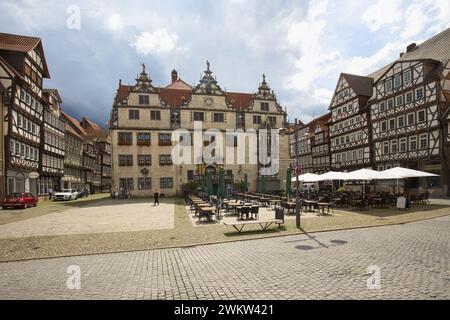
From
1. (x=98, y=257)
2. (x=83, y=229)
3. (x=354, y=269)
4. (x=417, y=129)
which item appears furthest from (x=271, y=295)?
(x=417, y=129)

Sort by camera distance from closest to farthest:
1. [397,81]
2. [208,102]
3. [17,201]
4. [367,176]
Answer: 1. [367,176]
2. [17,201]
3. [397,81]
4. [208,102]

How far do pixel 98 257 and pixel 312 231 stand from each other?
319 inches

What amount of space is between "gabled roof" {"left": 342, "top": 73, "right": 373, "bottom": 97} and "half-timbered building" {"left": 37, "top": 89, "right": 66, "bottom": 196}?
43.0 meters

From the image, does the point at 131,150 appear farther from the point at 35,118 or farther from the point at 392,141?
the point at 392,141

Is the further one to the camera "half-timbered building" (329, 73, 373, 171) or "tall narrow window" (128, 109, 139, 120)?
"half-timbered building" (329, 73, 373, 171)

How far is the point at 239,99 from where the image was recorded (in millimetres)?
43281

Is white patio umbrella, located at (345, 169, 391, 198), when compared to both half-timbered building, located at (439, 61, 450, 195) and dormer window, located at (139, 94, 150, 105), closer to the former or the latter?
half-timbered building, located at (439, 61, 450, 195)

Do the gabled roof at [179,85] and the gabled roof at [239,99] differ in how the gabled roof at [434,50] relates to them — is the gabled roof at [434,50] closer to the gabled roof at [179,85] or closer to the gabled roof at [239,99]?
the gabled roof at [239,99]

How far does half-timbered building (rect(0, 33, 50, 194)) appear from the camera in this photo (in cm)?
Result: 2612

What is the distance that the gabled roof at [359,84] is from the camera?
3856 centimetres

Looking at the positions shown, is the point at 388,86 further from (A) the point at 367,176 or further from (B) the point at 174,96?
A: (B) the point at 174,96

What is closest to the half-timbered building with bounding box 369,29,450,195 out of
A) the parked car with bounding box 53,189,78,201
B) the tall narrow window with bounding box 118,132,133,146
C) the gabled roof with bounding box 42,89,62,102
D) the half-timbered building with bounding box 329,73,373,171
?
the half-timbered building with bounding box 329,73,373,171

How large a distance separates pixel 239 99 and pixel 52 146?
28.5 metres

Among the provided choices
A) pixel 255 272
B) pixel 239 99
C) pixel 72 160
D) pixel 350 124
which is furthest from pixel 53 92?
pixel 350 124
